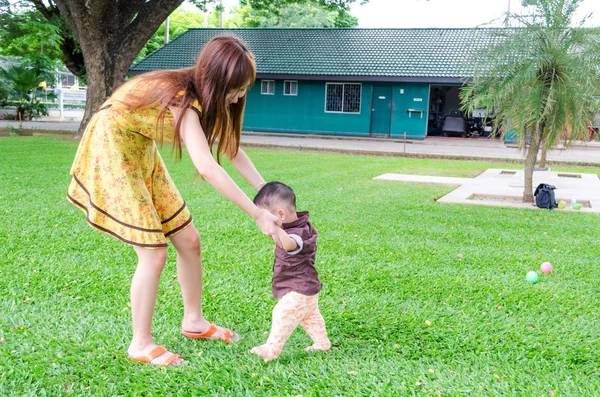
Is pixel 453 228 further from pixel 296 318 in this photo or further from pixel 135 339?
pixel 135 339

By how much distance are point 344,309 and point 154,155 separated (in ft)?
4.96

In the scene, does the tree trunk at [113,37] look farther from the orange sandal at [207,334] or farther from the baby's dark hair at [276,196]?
the baby's dark hair at [276,196]

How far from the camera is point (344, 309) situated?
3.73 meters

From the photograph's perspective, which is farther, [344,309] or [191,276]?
[344,309]

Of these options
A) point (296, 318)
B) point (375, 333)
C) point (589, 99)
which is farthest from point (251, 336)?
point (589, 99)

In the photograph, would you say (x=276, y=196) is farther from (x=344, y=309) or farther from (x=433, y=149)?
(x=433, y=149)

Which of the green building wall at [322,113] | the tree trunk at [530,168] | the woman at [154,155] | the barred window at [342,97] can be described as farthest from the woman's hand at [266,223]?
the barred window at [342,97]

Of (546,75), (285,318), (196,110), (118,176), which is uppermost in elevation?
(546,75)

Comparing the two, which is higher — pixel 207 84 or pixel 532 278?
pixel 207 84

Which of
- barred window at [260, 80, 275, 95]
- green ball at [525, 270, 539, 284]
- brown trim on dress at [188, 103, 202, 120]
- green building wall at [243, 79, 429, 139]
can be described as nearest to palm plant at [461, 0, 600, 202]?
green ball at [525, 270, 539, 284]

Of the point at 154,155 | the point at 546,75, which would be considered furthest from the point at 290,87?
the point at 154,155

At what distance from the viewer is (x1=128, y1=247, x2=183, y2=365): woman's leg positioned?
111 inches

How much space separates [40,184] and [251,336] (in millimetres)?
6244

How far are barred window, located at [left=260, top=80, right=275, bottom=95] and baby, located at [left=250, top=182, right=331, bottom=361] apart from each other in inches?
935
